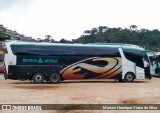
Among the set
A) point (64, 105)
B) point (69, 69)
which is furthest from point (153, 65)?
point (64, 105)

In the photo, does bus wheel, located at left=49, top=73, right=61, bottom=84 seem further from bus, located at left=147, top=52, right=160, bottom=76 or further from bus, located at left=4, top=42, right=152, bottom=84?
bus, located at left=147, top=52, right=160, bottom=76

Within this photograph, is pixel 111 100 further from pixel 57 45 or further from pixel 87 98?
pixel 57 45

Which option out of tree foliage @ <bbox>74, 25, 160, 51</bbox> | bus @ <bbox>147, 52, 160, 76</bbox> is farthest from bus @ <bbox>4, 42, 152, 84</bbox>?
tree foliage @ <bbox>74, 25, 160, 51</bbox>

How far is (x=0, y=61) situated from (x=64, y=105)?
1382 inches

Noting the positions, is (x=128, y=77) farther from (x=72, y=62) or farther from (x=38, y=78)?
(x=38, y=78)

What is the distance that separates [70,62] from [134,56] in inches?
187

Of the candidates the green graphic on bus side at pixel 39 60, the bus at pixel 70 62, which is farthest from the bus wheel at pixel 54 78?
the green graphic on bus side at pixel 39 60

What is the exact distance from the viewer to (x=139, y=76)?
24406 mm

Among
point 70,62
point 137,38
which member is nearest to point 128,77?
point 70,62

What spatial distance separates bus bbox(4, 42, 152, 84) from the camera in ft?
71.5

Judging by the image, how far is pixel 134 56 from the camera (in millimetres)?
24219

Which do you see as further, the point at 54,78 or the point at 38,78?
the point at 54,78

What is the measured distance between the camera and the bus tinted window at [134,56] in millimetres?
24172

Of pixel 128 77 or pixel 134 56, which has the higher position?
pixel 134 56
